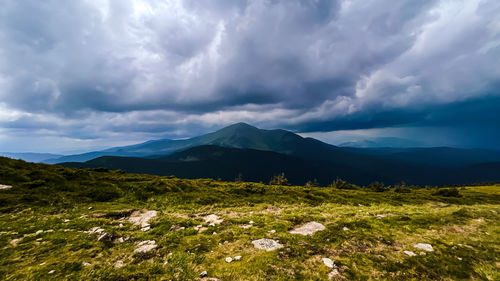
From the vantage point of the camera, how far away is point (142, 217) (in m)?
15.0

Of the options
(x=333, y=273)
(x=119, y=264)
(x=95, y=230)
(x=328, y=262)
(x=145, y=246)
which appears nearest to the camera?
(x=333, y=273)

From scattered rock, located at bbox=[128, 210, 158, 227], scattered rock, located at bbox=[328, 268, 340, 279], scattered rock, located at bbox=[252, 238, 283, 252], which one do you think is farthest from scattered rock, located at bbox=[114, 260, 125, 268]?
scattered rock, located at bbox=[328, 268, 340, 279]

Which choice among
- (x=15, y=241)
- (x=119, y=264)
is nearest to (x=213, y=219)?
(x=119, y=264)

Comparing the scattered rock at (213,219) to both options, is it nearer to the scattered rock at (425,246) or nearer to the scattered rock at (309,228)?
the scattered rock at (309,228)

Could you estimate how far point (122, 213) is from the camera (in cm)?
1577

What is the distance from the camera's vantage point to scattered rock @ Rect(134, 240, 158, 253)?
916 centimetres

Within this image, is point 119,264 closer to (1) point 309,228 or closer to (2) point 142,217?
(2) point 142,217

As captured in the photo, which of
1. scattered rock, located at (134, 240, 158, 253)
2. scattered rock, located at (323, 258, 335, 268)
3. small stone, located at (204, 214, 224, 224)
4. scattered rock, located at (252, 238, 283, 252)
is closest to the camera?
scattered rock, located at (323, 258, 335, 268)

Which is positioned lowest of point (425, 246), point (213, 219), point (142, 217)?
point (425, 246)

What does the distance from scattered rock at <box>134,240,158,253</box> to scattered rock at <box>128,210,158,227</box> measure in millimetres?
3103

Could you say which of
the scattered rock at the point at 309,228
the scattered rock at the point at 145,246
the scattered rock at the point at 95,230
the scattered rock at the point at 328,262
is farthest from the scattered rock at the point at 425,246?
the scattered rock at the point at 95,230

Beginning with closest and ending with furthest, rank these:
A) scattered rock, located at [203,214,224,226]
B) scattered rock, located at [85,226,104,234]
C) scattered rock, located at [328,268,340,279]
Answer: scattered rock, located at [328,268,340,279] → scattered rock, located at [85,226,104,234] → scattered rock, located at [203,214,224,226]

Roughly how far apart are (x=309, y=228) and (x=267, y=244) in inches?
164

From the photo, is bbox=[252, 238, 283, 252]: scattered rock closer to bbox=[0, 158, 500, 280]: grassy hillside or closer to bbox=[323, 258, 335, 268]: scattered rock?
bbox=[0, 158, 500, 280]: grassy hillside
